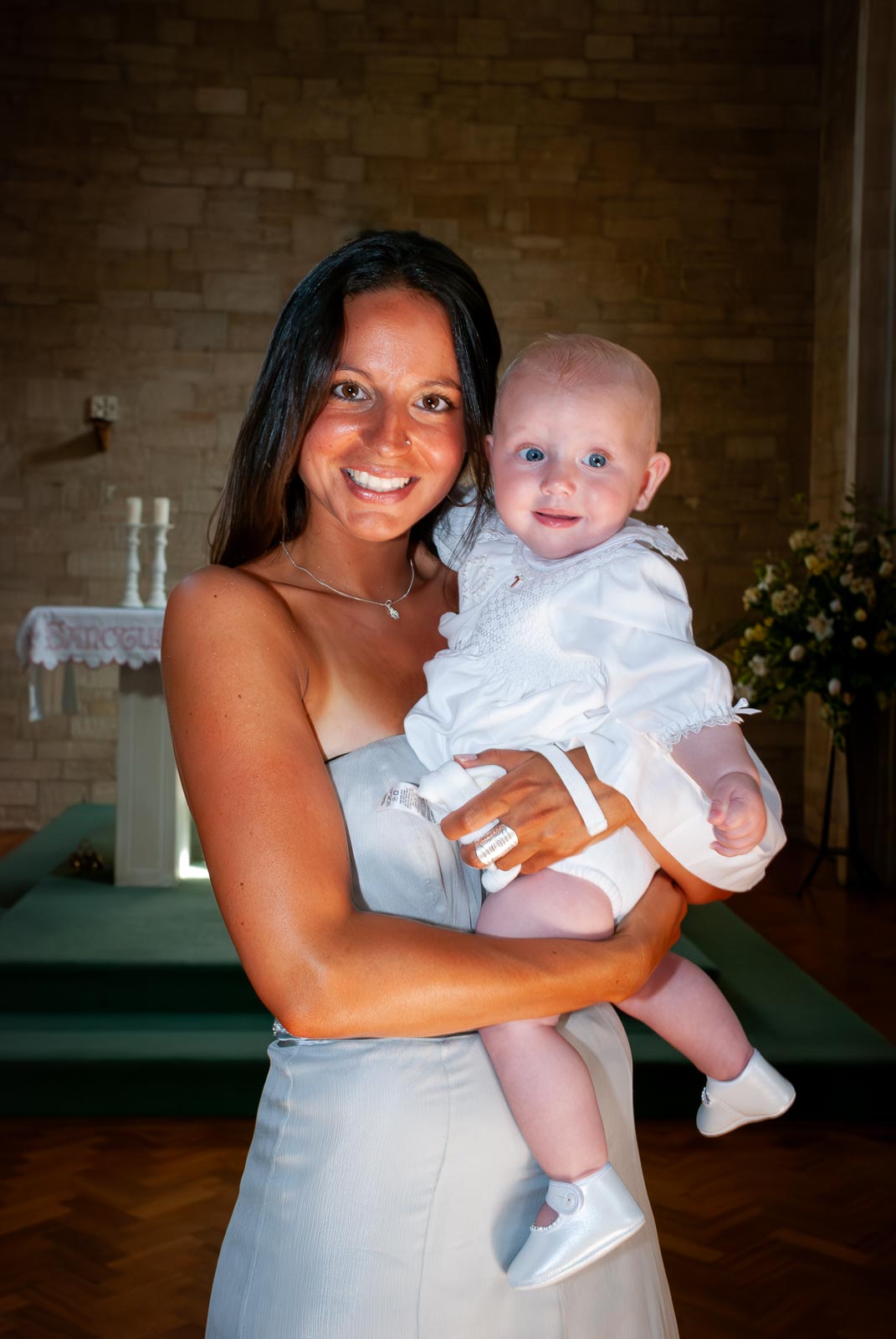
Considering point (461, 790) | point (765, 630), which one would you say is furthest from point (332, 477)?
point (765, 630)

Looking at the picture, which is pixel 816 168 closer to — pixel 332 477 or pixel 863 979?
pixel 863 979

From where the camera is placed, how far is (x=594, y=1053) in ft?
4.90

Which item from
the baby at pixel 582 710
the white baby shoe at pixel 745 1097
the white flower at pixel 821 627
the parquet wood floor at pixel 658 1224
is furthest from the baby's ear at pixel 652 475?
the white flower at pixel 821 627

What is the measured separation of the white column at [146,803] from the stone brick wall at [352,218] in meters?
3.00

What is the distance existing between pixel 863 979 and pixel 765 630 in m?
2.08

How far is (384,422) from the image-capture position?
1.57 meters

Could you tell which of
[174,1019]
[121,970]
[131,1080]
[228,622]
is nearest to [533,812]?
[228,622]

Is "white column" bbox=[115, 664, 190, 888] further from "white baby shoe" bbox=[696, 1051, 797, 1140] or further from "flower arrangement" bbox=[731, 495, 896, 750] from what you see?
"white baby shoe" bbox=[696, 1051, 797, 1140]

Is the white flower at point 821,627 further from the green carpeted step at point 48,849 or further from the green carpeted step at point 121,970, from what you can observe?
the green carpeted step at point 48,849

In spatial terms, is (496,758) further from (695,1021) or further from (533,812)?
(695,1021)

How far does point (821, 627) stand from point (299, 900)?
536cm

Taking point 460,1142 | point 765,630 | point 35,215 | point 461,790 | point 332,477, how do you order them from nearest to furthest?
1. point 460,1142
2. point 461,790
3. point 332,477
4. point 765,630
5. point 35,215

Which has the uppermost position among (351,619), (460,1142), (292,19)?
(292,19)

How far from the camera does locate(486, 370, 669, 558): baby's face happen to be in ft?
5.30
